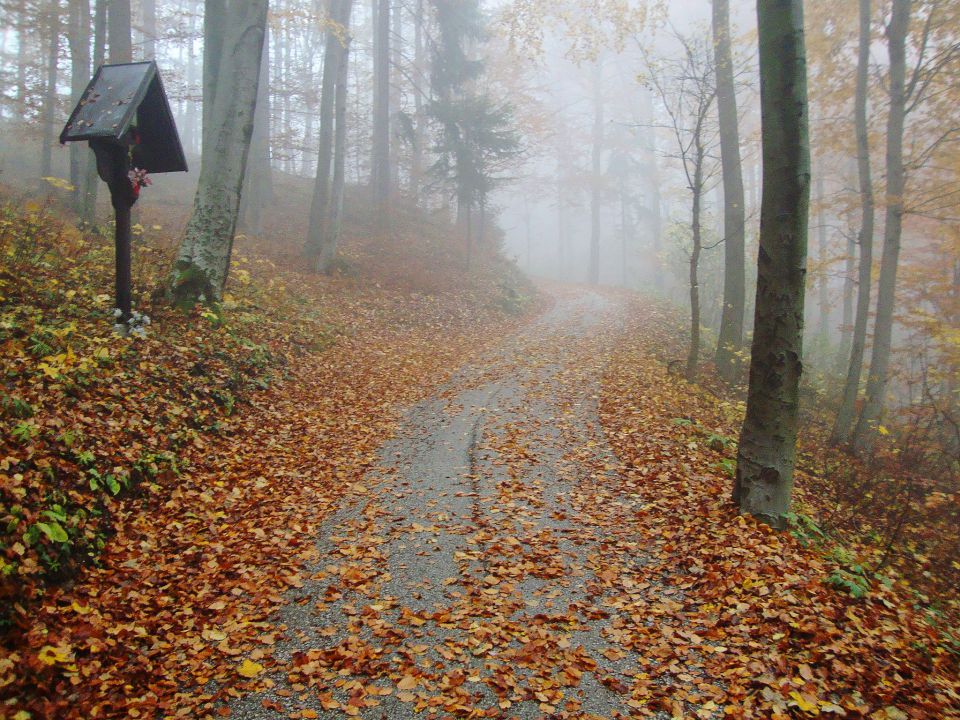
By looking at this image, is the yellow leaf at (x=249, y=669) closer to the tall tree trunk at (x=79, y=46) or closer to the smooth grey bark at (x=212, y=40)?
the smooth grey bark at (x=212, y=40)

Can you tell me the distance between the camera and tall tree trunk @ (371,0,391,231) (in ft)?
67.4

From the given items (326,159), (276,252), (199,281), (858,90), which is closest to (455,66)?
(326,159)

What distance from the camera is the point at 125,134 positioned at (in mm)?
6871

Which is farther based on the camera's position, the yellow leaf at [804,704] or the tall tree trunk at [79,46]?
the tall tree trunk at [79,46]

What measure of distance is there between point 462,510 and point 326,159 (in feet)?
42.0

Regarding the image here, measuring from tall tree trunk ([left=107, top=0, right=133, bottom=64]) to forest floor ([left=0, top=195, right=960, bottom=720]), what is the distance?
6847mm

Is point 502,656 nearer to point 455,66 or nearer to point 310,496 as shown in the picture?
point 310,496

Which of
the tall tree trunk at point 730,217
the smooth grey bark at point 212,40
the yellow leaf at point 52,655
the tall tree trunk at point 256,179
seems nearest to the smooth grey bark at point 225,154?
the smooth grey bark at point 212,40

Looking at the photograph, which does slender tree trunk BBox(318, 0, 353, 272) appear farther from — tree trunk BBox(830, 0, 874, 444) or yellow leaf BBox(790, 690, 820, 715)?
yellow leaf BBox(790, 690, 820, 715)

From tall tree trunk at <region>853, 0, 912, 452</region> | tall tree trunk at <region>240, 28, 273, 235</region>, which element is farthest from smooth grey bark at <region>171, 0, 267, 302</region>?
tall tree trunk at <region>853, 0, 912, 452</region>

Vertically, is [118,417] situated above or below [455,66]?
below

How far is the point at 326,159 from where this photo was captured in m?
15.6

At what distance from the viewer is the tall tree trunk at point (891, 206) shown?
34.2 ft

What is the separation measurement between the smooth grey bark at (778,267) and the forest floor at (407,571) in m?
0.52
